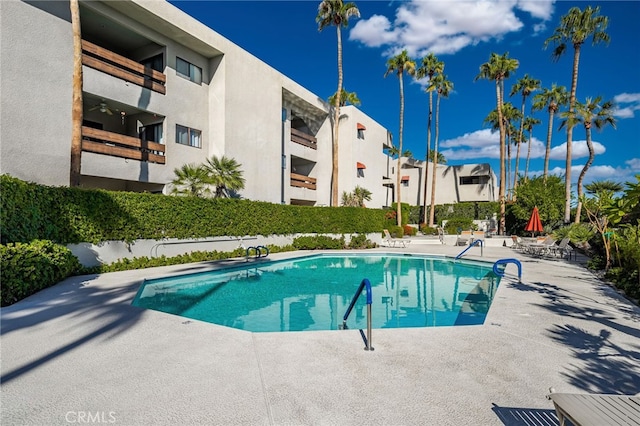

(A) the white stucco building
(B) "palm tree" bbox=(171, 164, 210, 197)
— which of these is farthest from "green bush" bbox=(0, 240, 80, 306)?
(B) "palm tree" bbox=(171, 164, 210, 197)

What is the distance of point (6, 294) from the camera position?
6852 millimetres

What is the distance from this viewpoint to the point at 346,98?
31750 mm

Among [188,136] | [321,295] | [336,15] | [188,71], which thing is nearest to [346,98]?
[336,15]

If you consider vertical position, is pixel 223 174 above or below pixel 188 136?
below

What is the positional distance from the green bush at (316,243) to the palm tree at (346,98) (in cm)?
1585

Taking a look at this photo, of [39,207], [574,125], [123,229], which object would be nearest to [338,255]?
[123,229]

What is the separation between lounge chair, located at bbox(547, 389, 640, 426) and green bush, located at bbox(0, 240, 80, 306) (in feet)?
31.2

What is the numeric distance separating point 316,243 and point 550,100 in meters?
33.9

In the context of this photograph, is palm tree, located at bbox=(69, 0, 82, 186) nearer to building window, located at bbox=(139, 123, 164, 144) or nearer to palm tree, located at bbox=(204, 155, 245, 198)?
building window, located at bbox=(139, 123, 164, 144)

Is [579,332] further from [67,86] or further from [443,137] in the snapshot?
[443,137]

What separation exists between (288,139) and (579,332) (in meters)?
23.5

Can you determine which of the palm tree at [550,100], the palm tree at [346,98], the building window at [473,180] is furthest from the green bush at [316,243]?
the building window at [473,180]

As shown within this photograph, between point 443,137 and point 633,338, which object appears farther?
point 443,137

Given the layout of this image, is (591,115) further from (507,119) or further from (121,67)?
(121,67)
